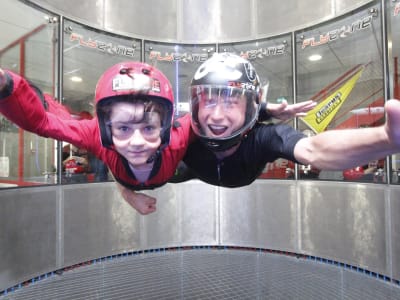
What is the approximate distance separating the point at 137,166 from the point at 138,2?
3967 mm

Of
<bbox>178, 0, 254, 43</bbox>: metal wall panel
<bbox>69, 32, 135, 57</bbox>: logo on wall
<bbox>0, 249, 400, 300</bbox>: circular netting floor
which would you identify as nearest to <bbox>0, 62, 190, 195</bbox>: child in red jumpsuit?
<bbox>0, 249, 400, 300</bbox>: circular netting floor

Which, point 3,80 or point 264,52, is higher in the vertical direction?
point 264,52

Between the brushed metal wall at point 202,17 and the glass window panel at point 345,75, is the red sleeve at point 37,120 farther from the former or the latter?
the glass window panel at point 345,75

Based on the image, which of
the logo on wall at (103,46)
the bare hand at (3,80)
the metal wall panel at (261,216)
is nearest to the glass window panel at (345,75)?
the metal wall panel at (261,216)

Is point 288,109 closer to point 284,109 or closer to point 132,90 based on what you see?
point 284,109

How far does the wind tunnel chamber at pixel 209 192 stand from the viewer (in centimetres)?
345

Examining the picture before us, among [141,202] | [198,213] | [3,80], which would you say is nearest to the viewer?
[3,80]

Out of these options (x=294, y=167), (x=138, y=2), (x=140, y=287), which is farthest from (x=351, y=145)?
(x=138, y=2)

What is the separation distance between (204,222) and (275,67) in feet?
8.30

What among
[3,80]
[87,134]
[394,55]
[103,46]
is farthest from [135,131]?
[103,46]

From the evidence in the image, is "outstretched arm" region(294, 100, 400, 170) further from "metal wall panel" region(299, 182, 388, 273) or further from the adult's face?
"metal wall panel" region(299, 182, 388, 273)

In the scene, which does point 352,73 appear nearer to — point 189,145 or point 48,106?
point 189,145

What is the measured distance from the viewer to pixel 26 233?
11.7ft

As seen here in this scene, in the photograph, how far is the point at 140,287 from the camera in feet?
10.4
